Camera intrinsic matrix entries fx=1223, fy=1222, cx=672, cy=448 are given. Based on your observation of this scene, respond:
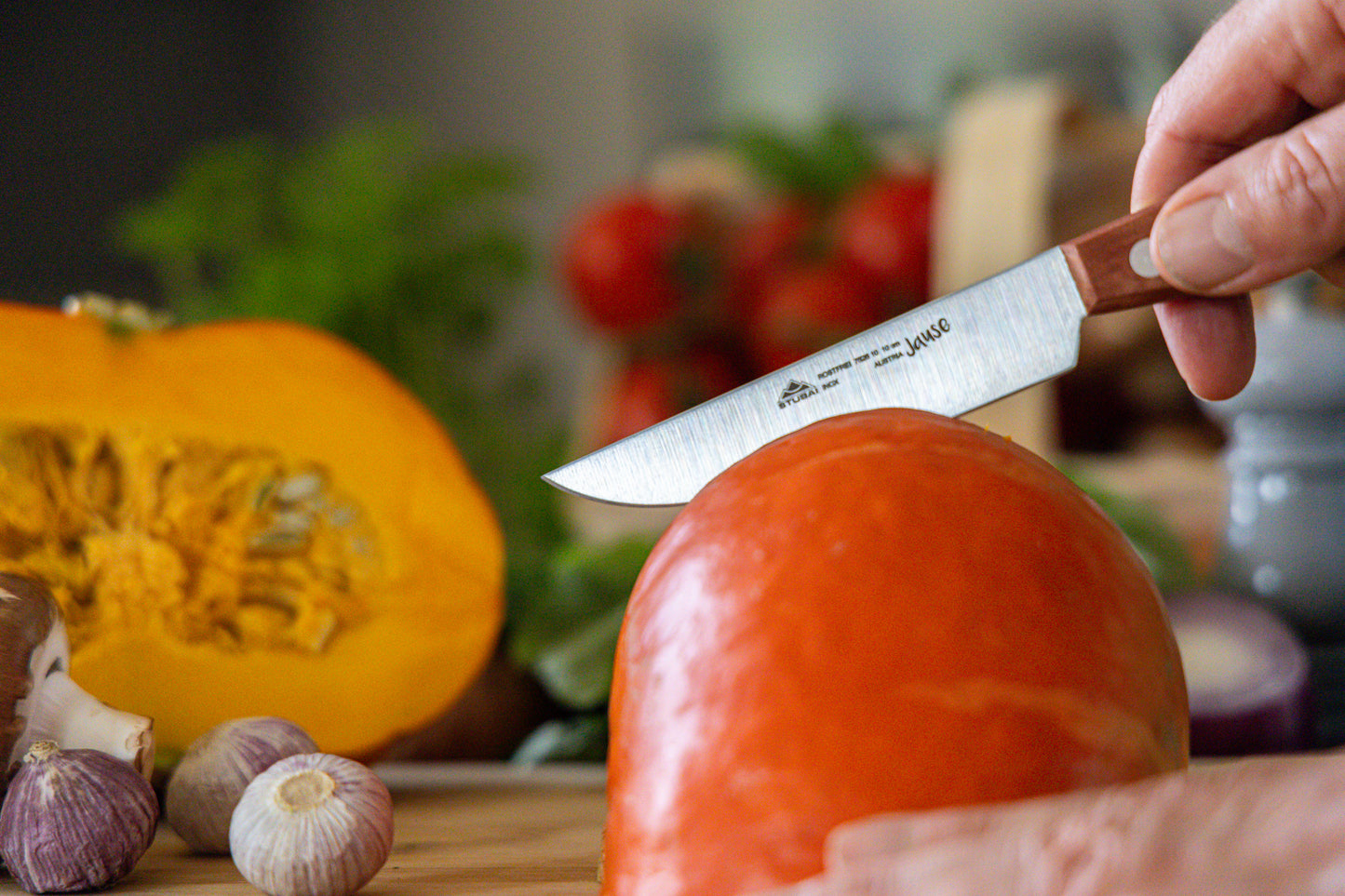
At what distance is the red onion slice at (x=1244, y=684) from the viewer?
2.53 feet

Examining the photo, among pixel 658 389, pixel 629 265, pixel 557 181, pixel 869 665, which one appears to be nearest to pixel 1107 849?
pixel 869 665

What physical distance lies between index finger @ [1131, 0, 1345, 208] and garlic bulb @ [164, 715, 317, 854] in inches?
21.9

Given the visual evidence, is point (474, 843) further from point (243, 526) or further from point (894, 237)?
point (894, 237)

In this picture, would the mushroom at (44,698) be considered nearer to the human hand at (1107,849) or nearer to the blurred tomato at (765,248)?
the human hand at (1107,849)

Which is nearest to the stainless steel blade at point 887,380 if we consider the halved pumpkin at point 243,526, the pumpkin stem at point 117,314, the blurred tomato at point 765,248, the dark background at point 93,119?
the halved pumpkin at point 243,526

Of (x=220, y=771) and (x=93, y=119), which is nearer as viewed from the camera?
Answer: (x=220, y=771)

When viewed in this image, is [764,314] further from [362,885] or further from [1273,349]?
[362,885]

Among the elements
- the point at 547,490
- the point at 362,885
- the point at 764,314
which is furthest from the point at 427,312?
the point at 362,885

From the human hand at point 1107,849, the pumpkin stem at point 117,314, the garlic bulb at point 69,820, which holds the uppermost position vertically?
the pumpkin stem at point 117,314

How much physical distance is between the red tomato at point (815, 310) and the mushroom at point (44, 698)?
4.02 feet

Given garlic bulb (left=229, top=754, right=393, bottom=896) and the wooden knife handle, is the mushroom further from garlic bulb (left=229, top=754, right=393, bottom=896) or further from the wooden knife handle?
the wooden knife handle

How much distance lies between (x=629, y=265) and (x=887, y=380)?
1.35m

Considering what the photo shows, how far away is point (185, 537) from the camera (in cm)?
69

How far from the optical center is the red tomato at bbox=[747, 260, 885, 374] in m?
1.71
